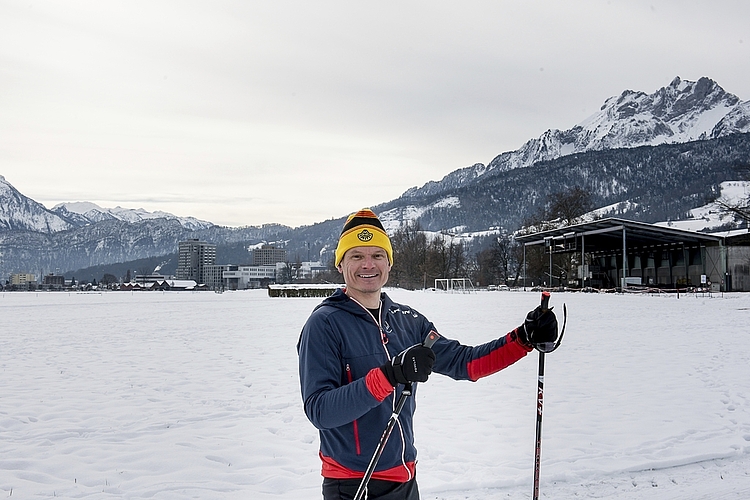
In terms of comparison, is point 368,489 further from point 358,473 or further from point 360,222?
point 360,222

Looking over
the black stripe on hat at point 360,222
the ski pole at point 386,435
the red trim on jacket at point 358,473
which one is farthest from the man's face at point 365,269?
the red trim on jacket at point 358,473

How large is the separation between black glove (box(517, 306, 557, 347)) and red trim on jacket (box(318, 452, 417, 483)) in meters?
0.88

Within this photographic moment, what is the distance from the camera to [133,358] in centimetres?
1366

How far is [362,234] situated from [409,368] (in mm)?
842

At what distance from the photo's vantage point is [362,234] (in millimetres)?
2963

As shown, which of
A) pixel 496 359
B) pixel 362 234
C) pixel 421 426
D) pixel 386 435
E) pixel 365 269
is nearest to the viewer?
pixel 386 435

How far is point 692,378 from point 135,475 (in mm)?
8828

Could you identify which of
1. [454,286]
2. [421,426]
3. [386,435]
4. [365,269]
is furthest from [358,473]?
[454,286]

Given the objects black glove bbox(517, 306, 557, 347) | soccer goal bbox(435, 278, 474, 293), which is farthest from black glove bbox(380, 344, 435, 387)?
soccer goal bbox(435, 278, 474, 293)

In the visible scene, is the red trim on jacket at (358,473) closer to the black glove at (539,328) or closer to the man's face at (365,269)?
the man's face at (365,269)

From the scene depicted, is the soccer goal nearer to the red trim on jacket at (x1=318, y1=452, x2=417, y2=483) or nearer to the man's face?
the man's face

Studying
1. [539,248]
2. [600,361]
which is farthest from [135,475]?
[539,248]

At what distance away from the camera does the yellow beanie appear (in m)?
2.94

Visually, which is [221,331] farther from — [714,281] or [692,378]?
[714,281]
